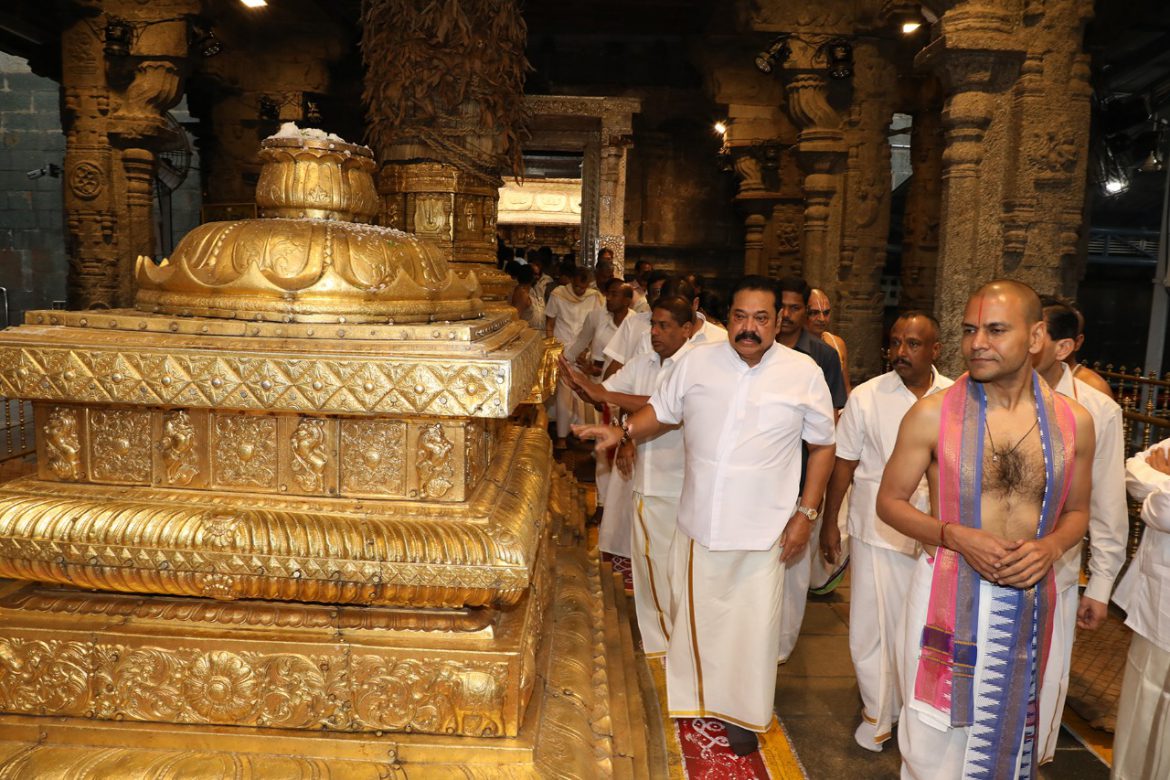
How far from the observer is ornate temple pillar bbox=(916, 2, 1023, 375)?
15.3 ft

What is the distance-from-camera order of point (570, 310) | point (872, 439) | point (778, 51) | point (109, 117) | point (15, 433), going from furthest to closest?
point (778, 51), point (570, 310), point (109, 117), point (15, 433), point (872, 439)

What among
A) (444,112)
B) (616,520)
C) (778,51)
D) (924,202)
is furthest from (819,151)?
(616,520)

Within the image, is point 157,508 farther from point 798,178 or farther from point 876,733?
point 798,178

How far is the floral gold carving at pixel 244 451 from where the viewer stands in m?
2.08

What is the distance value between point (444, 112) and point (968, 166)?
2.93 metres

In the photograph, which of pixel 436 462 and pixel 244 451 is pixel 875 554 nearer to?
pixel 436 462

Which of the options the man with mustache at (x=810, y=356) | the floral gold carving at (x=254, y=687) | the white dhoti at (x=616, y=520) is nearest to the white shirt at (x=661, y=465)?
the man with mustache at (x=810, y=356)

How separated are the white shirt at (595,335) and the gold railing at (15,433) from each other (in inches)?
147

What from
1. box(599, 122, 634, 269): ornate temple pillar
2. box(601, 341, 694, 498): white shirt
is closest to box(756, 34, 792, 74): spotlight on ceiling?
box(599, 122, 634, 269): ornate temple pillar

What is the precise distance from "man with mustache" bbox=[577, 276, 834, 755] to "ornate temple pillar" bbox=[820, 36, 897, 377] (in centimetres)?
584

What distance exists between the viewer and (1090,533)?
243 centimetres

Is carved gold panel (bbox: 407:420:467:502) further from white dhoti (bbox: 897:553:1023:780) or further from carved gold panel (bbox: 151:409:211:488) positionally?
white dhoti (bbox: 897:553:1023:780)

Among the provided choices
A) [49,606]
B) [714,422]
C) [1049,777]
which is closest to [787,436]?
[714,422]

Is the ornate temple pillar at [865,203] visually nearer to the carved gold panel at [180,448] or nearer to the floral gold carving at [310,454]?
the floral gold carving at [310,454]
